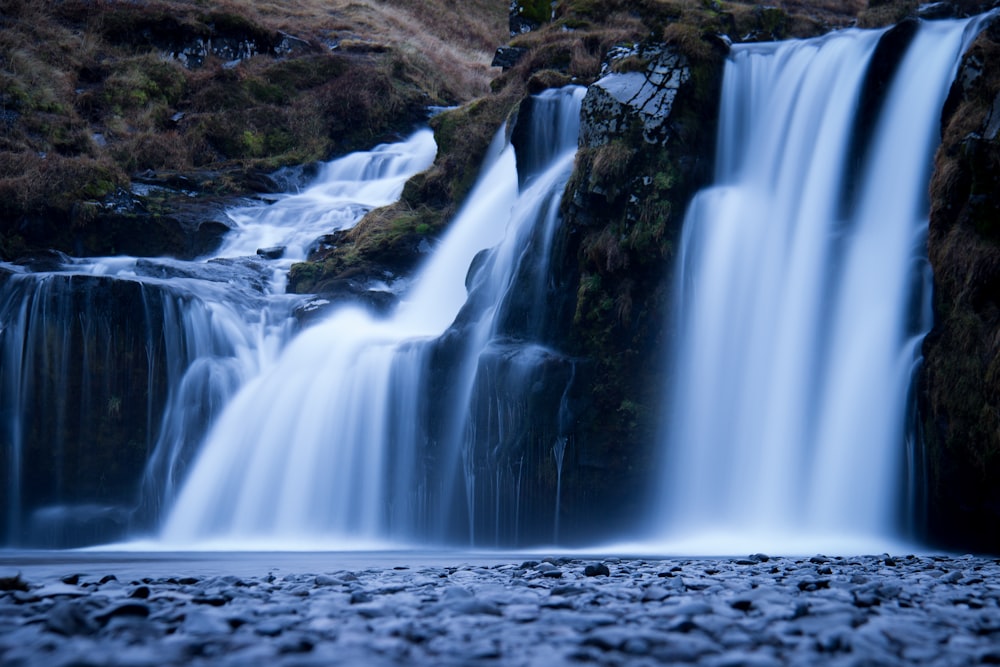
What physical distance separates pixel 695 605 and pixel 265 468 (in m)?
8.64

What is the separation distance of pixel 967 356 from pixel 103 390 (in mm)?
10856

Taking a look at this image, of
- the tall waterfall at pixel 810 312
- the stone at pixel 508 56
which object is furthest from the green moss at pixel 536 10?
the tall waterfall at pixel 810 312

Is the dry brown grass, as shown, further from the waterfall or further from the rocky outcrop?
the waterfall

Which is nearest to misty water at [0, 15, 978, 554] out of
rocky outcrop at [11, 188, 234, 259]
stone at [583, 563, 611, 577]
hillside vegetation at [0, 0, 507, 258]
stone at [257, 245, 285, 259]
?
rocky outcrop at [11, 188, 234, 259]

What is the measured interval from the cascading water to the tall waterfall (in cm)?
668

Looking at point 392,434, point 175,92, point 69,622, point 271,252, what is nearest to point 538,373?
point 392,434

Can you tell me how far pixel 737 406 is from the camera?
928 centimetres

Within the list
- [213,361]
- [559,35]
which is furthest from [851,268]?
[559,35]

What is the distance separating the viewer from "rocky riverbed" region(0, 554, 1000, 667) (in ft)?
9.04

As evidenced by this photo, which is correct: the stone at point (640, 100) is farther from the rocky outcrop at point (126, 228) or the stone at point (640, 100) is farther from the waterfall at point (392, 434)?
the rocky outcrop at point (126, 228)

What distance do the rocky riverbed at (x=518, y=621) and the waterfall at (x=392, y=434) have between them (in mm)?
5373

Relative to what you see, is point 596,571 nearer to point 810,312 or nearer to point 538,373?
point 538,373

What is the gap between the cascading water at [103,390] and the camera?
1149cm

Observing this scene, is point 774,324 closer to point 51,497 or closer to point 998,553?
point 998,553
